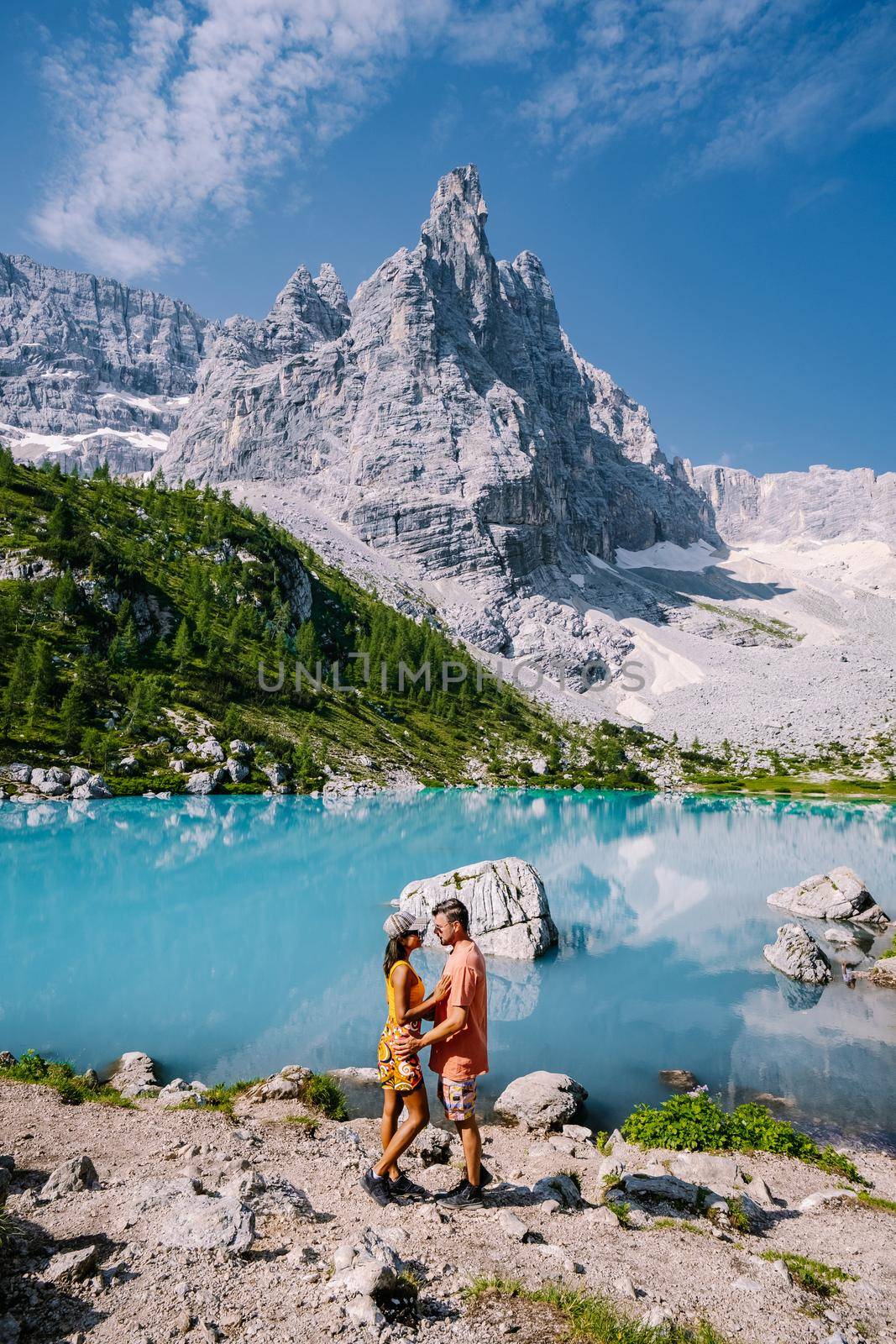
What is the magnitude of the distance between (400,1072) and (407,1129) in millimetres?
658

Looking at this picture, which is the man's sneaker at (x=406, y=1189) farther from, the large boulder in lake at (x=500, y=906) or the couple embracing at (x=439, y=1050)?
the large boulder in lake at (x=500, y=906)

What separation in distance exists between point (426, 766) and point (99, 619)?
5109 cm

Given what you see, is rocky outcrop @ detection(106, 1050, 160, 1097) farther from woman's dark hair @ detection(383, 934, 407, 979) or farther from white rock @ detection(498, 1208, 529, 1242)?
white rock @ detection(498, 1208, 529, 1242)

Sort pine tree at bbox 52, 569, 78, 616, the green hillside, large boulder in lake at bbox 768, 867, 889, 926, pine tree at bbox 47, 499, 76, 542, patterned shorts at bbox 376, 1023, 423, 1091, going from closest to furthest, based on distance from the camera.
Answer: patterned shorts at bbox 376, 1023, 423, 1091, large boulder in lake at bbox 768, 867, 889, 926, the green hillside, pine tree at bbox 52, 569, 78, 616, pine tree at bbox 47, 499, 76, 542

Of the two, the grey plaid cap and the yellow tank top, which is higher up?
the grey plaid cap

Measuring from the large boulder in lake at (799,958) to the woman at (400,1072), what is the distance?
21.6 m

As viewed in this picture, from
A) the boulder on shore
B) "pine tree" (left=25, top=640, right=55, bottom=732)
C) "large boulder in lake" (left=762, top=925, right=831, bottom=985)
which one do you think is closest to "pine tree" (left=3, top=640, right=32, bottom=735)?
"pine tree" (left=25, top=640, right=55, bottom=732)

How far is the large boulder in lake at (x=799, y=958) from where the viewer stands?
24.5 meters

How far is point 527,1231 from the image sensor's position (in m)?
7.29

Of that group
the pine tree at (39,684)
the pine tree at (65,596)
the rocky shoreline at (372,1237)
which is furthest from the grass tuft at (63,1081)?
the pine tree at (65,596)

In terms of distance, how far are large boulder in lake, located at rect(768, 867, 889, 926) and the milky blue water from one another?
1.76m

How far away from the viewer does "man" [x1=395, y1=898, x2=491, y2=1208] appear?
8062 mm

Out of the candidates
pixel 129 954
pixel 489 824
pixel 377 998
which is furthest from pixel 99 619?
pixel 377 998

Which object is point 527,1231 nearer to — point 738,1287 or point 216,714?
point 738,1287
